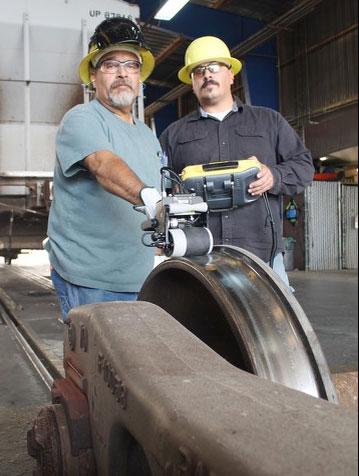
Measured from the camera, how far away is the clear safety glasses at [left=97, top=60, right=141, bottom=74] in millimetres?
1574

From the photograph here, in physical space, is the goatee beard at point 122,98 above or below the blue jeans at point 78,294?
above

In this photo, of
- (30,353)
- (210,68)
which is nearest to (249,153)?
(210,68)

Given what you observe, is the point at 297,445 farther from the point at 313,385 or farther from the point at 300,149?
the point at 300,149

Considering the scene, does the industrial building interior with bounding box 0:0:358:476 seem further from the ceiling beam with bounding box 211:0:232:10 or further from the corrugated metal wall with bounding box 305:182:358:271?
the corrugated metal wall with bounding box 305:182:358:271

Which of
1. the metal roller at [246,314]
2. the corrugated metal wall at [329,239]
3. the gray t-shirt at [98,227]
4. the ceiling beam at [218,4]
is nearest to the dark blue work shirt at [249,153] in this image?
the corrugated metal wall at [329,239]

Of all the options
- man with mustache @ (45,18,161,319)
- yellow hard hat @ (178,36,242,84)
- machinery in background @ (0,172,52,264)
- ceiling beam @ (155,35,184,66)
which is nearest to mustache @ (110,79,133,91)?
man with mustache @ (45,18,161,319)

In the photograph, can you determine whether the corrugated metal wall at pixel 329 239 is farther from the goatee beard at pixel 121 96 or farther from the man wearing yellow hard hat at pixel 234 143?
the goatee beard at pixel 121 96

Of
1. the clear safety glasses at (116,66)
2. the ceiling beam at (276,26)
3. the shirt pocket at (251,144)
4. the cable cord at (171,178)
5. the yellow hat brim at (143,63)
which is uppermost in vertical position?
the ceiling beam at (276,26)

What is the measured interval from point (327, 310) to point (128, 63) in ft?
12.0

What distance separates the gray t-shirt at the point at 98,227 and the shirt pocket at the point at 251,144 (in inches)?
16.9

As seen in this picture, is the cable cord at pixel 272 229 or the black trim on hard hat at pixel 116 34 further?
the cable cord at pixel 272 229

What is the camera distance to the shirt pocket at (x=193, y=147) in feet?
6.43

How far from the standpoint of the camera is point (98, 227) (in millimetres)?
1603

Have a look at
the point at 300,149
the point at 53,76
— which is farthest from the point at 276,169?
the point at 53,76
